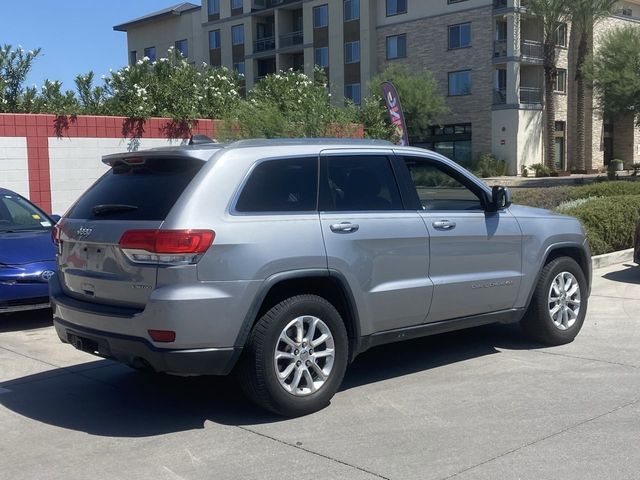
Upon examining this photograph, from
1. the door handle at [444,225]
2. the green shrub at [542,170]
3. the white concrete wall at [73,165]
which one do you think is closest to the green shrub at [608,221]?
the door handle at [444,225]

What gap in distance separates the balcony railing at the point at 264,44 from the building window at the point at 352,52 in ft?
22.0

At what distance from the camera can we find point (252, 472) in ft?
14.3

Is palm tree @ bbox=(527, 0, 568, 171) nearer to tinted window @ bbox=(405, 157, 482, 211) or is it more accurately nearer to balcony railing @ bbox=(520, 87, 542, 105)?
balcony railing @ bbox=(520, 87, 542, 105)

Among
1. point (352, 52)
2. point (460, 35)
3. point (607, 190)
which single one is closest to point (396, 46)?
point (352, 52)

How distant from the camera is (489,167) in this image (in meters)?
47.8

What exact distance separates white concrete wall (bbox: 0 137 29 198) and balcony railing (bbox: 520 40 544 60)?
3916 cm

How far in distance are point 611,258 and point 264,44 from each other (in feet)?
165

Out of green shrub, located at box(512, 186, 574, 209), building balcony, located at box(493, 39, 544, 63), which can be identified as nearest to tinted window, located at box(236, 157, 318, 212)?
green shrub, located at box(512, 186, 574, 209)

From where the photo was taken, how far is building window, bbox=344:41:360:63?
2105 inches

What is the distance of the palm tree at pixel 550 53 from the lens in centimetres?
4528

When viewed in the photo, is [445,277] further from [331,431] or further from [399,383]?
[331,431]

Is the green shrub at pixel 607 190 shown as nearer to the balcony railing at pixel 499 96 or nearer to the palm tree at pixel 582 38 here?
the palm tree at pixel 582 38

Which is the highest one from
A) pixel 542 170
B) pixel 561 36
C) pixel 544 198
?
pixel 561 36

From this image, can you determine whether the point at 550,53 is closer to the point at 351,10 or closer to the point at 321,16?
the point at 351,10
